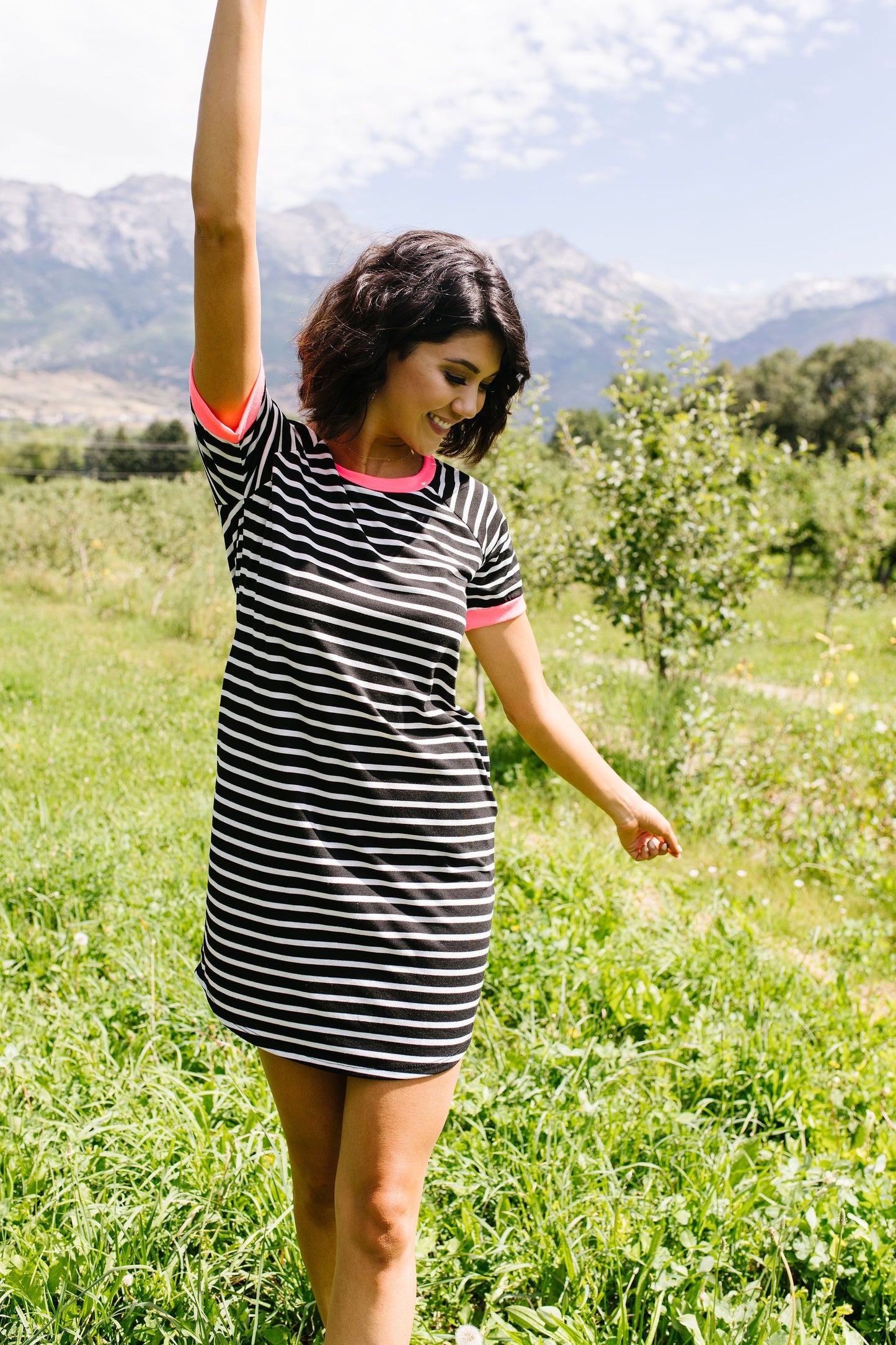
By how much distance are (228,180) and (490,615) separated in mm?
714

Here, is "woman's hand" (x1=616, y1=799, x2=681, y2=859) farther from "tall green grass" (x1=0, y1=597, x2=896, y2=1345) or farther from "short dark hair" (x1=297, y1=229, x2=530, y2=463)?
"short dark hair" (x1=297, y1=229, x2=530, y2=463)

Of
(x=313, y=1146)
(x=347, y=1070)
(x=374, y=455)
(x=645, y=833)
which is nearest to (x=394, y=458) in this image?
(x=374, y=455)

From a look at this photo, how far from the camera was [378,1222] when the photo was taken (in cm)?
119

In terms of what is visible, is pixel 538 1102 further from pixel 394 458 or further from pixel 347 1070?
pixel 394 458

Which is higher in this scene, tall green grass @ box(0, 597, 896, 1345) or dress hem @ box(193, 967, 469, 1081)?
dress hem @ box(193, 967, 469, 1081)

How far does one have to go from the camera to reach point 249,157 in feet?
3.71

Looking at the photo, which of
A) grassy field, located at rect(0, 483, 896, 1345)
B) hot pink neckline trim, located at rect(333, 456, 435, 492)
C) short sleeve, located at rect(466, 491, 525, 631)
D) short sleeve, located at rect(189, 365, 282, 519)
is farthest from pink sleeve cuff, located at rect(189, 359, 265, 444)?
grassy field, located at rect(0, 483, 896, 1345)

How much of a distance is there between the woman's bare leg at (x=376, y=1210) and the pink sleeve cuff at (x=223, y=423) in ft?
2.93

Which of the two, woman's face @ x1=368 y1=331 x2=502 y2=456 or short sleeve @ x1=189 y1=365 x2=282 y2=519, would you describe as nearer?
short sleeve @ x1=189 y1=365 x2=282 y2=519

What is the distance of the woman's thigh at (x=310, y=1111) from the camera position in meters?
1.31

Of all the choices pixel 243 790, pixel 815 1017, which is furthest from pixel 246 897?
pixel 815 1017

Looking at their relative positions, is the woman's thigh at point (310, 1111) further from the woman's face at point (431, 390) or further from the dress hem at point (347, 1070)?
the woman's face at point (431, 390)

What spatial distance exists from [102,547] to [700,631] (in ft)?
43.8

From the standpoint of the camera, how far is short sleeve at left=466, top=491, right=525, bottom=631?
4.74 feet
